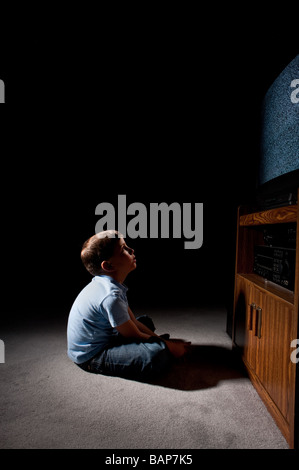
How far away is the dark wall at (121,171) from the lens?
2691mm

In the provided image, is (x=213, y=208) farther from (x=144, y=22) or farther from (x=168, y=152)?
(x=144, y=22)

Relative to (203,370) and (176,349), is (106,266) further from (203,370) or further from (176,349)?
(203,370)

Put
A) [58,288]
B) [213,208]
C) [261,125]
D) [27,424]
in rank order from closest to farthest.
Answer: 1. [27,424]
2. [261,125]
3. [58,288]
4. [213,208]

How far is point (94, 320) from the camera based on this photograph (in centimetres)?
137

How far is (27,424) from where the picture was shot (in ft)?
3.25

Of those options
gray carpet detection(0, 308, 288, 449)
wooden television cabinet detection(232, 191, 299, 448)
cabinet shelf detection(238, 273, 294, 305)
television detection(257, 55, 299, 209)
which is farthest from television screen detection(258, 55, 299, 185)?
gray carpet detection(0, 308, 288, 449)

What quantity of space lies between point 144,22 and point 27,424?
2104mm

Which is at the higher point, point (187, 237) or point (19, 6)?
point (19, 6)

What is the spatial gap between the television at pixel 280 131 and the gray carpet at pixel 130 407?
0.76m

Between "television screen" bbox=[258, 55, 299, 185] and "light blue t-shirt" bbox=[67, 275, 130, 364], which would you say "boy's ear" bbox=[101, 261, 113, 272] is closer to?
"light blue t-shirt" bbox=[67, 275, 130, 364]

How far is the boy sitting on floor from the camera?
129 cm

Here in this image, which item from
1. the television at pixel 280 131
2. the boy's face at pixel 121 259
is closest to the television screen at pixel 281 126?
the television at pixel 280 131

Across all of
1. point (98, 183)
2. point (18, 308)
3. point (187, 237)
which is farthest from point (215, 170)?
point (18, 308)

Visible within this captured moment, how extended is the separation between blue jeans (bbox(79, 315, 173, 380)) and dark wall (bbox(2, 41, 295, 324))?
129 cm
